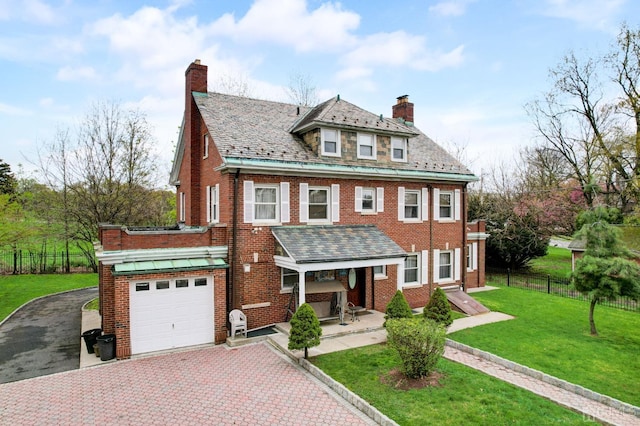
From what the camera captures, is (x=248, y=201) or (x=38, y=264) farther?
(x=38, y=264)

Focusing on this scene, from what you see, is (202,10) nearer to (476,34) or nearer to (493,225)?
(476,34)

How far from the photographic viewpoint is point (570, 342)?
12.6m

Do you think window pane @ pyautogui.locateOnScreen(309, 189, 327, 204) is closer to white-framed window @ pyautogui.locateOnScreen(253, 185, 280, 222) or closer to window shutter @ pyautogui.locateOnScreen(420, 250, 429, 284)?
white-framed window @ pyautogui.locateOnScreen(253, 185, 280, 222)

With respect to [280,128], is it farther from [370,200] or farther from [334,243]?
[334,243]

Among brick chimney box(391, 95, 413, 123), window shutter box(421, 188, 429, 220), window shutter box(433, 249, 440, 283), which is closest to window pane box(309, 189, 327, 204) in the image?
window shutter box(421, 188, 429, 220)

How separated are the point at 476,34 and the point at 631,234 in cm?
1825

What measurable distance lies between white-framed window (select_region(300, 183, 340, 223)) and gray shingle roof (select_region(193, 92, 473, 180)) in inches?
43.7

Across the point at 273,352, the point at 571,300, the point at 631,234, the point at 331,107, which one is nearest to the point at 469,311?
the point at 571,300

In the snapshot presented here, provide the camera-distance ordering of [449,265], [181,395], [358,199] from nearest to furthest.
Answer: [181,395], [358,199], [449,265]

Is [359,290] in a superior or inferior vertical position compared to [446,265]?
inferior

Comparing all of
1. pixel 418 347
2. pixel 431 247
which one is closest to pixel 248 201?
pixel 418 347

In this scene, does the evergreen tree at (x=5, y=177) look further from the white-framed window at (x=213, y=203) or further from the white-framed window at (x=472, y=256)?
the white-framed window at (x=472, y=256)

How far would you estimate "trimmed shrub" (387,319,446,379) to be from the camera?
949 centimetres

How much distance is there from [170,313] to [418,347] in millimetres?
7727
